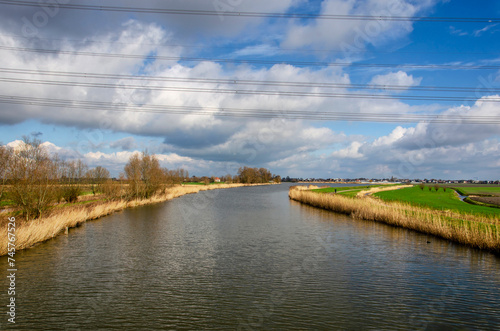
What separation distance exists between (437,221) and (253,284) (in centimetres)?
1576

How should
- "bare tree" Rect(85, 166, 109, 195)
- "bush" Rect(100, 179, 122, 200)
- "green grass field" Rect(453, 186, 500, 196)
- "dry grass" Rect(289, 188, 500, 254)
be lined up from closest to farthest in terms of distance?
1. "dry grass" Rect(289, 188, 500, 254)
2. "bush" Rect(100, 179, 122, 200)
3. "bare tree" Rect(85, 166, 109, 195)
4. "green grass field" Rect(453, 186, 500, 196)

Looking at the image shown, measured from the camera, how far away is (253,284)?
35.6 feet

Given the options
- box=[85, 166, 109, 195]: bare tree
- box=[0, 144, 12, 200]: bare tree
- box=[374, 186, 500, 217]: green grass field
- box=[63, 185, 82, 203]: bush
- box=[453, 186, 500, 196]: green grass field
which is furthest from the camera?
box=[453, 186, 500, 196]: green grass field

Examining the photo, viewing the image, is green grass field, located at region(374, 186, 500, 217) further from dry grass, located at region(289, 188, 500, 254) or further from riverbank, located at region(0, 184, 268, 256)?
riverbank, located at region(0, 184, 268, 256)

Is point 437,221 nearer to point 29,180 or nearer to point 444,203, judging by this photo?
point 444,203

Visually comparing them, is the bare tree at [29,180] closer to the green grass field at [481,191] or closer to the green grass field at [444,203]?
the green grass field at [444,203]

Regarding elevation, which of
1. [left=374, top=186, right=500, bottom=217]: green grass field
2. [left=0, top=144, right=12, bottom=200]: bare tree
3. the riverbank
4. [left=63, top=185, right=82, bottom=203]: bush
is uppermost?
→ [left=0, top=144, right=12, bottom=200]: bare tree

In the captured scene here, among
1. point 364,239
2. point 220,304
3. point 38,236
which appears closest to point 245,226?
point 364,239

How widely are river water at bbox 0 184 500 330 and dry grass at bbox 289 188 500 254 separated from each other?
96 centimetres

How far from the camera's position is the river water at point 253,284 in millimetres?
8148

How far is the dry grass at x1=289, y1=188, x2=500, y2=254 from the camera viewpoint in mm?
16188

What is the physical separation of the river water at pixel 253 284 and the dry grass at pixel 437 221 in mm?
962

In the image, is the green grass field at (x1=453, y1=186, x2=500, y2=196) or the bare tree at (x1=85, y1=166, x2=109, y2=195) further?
the green grass field at (x1=453, y1=186, x2=500, y2=196)

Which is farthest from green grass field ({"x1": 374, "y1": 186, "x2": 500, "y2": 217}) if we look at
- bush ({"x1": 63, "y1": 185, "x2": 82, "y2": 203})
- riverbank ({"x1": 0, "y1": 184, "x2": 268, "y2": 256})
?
bush ({"x1": 63, "y1": 185, "x2": 82, "y2": 203})
